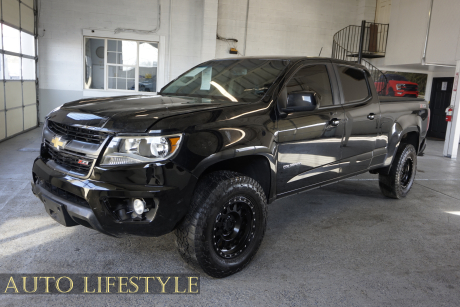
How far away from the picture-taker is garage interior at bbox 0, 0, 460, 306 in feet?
8.93

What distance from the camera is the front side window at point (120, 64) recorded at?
12141mm

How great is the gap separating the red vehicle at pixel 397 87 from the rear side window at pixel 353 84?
10165mm

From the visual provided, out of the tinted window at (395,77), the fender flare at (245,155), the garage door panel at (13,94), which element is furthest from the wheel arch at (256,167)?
the tinted window at (395,77)

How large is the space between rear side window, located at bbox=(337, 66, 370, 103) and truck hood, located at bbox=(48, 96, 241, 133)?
4.65 feet

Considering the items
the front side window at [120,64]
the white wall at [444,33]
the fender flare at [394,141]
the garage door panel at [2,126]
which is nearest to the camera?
the fender flare at [394,141]

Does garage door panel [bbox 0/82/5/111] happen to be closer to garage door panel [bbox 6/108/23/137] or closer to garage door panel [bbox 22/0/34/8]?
garage door panel [bbox 6/108/23/137]

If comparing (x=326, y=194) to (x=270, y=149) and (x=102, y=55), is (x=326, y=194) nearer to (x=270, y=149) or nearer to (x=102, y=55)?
(x=270, y=149)

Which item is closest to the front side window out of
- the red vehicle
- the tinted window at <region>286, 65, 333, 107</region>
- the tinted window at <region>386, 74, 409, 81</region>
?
the red vehicle

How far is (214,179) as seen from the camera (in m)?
2.57

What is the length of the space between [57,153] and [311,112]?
2.04 meters

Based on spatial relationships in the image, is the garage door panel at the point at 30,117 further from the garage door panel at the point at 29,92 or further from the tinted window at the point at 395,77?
the tinted window at the point at 395,77

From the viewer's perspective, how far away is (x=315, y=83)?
3.42 m

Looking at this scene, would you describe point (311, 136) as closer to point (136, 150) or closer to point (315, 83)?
point (315, 83)

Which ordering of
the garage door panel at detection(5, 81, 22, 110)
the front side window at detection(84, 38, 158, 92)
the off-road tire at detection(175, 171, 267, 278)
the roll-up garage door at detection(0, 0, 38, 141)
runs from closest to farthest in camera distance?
the off-road tire at detection(175, 171, 267, 278) → the roll-up garage door at detection(0, 0, 38, 141) → the garage door panel at detection(5, 81, 22, 110) → the front side window at detection(84, 38, 158, 92)
